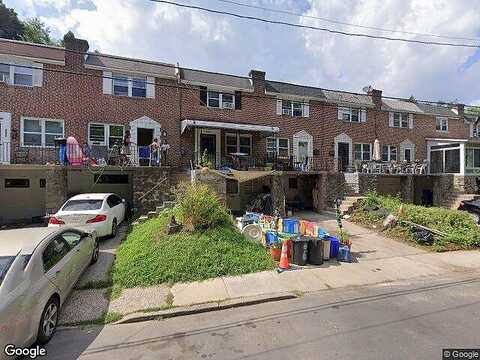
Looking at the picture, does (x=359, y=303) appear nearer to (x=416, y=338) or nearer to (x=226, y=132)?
(x=416, y=338)

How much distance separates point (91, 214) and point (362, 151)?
19.2 m

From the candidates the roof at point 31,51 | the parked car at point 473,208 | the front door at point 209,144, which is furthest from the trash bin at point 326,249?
the roof at point 31,51

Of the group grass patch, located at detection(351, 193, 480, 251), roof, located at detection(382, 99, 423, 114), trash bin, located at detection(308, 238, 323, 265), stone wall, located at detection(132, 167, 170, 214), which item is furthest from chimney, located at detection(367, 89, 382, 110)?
trash bin, located at detection(308, 238, 323, 265)

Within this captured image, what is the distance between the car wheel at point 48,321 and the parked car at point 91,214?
467 centimetres

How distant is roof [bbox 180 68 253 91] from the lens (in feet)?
59.0

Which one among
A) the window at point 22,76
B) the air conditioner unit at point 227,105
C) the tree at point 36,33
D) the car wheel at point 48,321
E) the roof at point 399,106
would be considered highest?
the tree at point 36,33

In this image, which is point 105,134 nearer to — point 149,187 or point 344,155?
point 149,187

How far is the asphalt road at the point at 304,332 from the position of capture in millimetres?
3955

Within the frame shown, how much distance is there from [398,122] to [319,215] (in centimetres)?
1281

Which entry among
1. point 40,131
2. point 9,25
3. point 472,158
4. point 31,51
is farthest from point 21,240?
point 9,25

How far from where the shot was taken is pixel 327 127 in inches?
837

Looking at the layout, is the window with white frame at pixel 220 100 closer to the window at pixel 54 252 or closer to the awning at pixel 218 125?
the awning at pixel 218 125

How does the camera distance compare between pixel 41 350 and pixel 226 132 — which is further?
pixel 226 132

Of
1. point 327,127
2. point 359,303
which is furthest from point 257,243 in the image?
point 327,127
